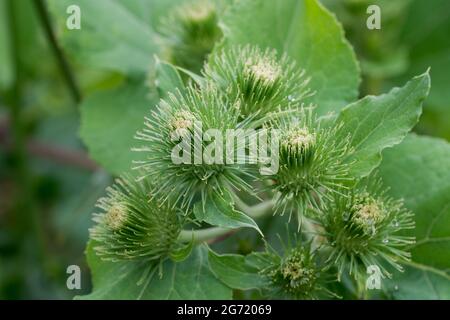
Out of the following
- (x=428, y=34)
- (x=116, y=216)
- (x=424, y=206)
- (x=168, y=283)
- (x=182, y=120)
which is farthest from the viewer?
(x=428, y=34)

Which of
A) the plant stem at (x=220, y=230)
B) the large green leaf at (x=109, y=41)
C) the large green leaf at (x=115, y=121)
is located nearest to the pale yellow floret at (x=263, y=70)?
the plant stem at (x=220, y=230)

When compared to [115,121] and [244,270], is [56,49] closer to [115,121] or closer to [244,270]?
[115,121]

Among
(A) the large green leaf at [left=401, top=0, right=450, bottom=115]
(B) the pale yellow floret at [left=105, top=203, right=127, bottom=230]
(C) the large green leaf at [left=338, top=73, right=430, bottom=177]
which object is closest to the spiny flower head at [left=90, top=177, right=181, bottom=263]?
(B) the pale yellow floret at [left=105, top=203, right=127, bottom=230]

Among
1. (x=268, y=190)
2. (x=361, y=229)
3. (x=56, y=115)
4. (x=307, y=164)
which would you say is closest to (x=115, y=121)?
(x=268, y=190)

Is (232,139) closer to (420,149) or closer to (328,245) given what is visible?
(328,245)

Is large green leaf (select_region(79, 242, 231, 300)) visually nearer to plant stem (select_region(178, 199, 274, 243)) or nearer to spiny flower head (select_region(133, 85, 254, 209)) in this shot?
plant stem (select_region(178, 199, 274, 243))

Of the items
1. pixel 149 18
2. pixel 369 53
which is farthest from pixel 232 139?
pixel 369 53

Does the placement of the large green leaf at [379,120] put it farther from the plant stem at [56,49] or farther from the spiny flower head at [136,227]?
the plant stem at [56,49]
